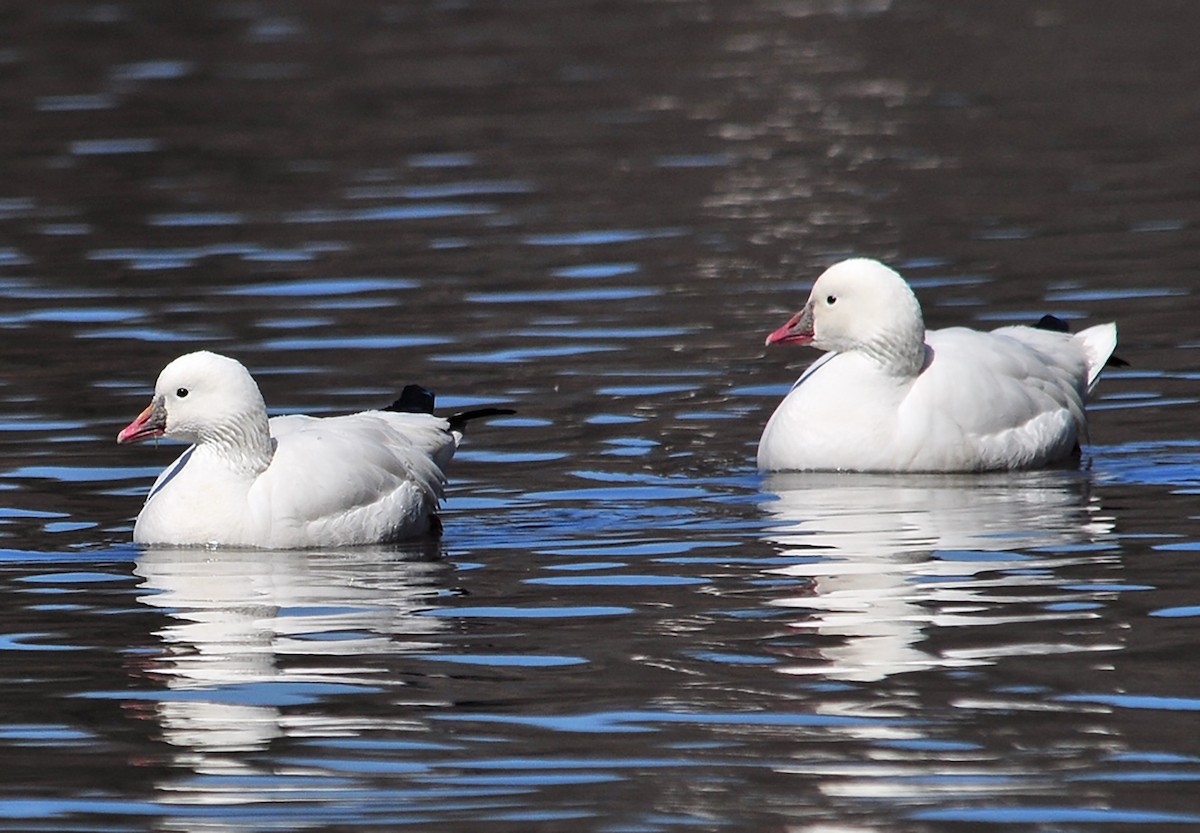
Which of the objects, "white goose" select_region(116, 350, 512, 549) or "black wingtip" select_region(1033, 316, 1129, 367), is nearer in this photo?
"white goose" select_region(116, 350, 512, 549)

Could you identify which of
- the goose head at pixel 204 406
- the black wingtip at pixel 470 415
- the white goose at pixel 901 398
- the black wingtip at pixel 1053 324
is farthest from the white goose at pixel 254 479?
the black wingtip at pixel 1053 324

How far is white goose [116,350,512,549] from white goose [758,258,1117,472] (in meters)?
2.22

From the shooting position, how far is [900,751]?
7.09m

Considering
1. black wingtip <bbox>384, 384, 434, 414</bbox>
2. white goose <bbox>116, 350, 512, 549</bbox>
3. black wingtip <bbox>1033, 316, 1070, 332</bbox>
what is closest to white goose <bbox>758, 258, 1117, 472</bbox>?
black wingtip <bbox>1033, 316, 1070, 332</bbox>

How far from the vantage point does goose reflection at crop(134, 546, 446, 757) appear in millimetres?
7898

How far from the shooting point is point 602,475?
11695mm

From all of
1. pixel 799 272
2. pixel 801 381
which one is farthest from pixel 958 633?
pixel 799 272

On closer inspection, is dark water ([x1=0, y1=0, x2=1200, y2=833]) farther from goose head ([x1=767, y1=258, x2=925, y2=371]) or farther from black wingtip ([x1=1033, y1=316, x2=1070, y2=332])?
goose head ([x1=767, y1=258, x2=925, y2=371])

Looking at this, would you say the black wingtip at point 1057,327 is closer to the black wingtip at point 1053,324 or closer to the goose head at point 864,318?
the black wingtip at point 1053,324

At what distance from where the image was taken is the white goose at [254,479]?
410 inches

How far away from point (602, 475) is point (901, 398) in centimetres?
161

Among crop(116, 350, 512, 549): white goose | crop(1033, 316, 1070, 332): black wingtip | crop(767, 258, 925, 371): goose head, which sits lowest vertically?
crop(116, 350, 512, 549): white goose

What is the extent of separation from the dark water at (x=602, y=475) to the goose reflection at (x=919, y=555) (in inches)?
1.2

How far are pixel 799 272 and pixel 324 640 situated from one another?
912 cm
